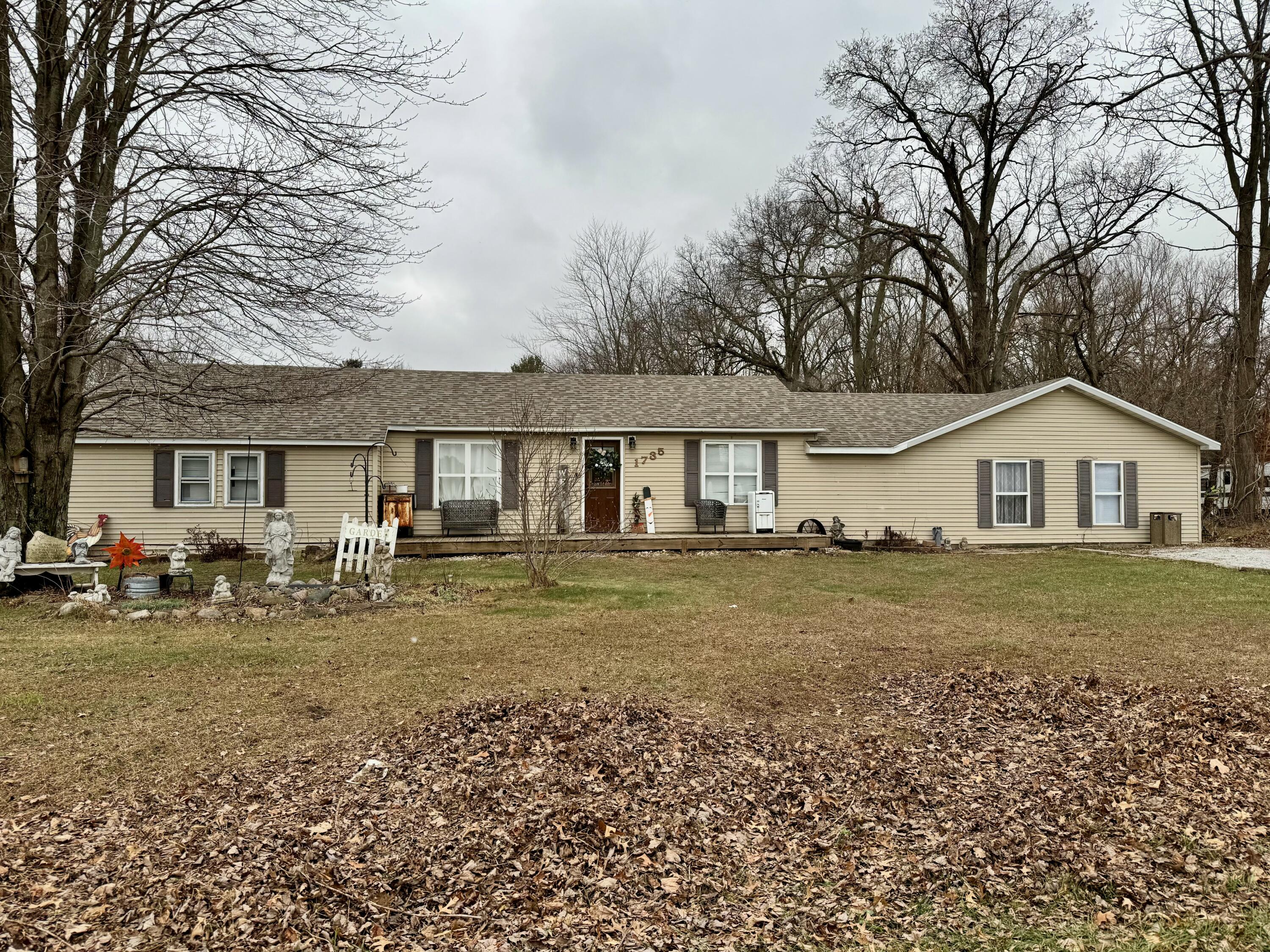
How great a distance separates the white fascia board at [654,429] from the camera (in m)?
16.4

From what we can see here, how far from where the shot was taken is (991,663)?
6688 mm

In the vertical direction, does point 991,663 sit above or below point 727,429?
below

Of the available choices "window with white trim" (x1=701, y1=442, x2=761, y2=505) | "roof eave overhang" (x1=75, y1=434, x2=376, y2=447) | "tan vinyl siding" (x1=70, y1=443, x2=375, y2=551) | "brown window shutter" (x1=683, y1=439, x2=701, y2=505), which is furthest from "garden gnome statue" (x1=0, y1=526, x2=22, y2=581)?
"window with white trim" (x1=701, y1=442, x2=761, y2=505)

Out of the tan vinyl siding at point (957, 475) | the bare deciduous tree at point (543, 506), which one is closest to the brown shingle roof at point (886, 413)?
the tan vinyl siding at point (957, 475)

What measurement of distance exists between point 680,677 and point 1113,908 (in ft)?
11.2

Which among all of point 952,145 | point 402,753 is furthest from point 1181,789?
point 952,145

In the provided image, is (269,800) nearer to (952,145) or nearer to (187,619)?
(187,619)

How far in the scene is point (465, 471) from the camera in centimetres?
1681

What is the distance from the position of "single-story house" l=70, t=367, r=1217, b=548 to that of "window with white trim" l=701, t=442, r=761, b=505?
0.03 m

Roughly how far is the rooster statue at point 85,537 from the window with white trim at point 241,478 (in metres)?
2.23

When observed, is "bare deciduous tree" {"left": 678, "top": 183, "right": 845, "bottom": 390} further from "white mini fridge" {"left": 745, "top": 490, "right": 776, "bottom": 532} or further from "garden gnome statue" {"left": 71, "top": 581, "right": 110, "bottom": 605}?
"garden gnome statue" {"left": 71, "top": 581, "right": 110, "bottom": 605}

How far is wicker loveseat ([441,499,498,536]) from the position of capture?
53.3ft

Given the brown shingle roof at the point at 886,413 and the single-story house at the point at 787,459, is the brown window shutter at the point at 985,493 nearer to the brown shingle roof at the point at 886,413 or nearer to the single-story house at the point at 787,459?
the single-story house at the point at 787,459

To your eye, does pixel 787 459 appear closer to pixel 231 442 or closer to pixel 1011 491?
pixel 1011 491
